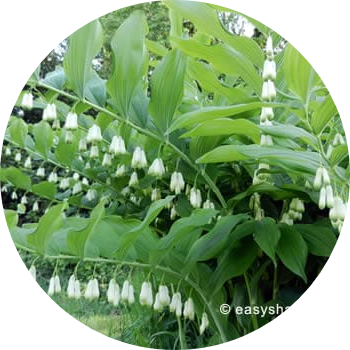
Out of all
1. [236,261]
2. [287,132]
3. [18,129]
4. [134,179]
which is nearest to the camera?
[287,132]

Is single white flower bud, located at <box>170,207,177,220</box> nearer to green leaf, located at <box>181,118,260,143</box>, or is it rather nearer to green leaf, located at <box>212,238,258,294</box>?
green leaf, located at <box>212,238,258,294</box>

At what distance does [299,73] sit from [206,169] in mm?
315

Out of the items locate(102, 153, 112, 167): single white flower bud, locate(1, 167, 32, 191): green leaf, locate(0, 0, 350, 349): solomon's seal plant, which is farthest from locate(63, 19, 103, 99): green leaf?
locate(1, 167, 32, 191): green leaf

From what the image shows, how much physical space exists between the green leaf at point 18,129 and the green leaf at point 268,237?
2.34 ft

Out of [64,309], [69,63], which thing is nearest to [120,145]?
[69,63]

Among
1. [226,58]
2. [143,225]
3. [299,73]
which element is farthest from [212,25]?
[143,225]

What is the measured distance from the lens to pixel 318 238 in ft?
3.10

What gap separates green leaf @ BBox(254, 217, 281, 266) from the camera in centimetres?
87

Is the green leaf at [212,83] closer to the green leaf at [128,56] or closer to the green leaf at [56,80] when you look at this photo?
the green leaf at [128,56]

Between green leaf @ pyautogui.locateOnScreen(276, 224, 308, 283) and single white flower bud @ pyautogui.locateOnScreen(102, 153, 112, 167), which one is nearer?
green leaf @ pyautogui.locateOnScreen(276, 224, 308, 283)

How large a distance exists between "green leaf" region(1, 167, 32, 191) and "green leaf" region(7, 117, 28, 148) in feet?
0.27

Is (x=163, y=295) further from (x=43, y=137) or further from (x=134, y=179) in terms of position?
(x=43, y=137)

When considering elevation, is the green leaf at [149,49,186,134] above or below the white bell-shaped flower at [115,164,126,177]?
above

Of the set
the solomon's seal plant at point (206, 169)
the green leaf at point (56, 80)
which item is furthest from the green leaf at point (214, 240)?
the green leaf at point (56, 80)
